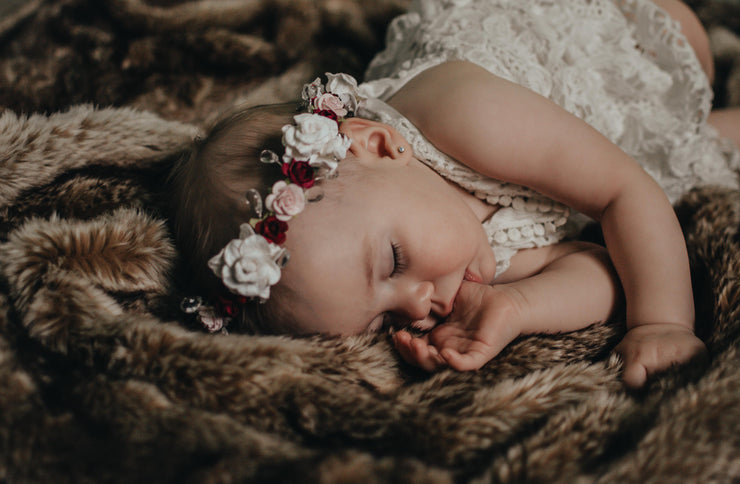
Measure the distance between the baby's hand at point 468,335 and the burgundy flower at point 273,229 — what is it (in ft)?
0.99

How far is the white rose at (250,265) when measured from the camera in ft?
2.83

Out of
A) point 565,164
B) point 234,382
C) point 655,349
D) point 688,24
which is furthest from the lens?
point 688,24

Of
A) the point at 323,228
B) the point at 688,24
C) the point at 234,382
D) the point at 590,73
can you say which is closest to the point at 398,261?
the point at 323,228

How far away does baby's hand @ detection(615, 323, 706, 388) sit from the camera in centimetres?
88

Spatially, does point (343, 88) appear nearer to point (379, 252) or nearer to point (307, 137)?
point (307, 137)

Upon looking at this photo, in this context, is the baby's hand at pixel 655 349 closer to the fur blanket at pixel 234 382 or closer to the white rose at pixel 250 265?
the fur blanket at pixel 234 382

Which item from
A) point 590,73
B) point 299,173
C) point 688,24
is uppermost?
point 688,24

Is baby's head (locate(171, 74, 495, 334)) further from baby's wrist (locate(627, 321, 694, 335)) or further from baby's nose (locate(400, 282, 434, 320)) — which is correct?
baby's wrist (locate(627, 321, 694, 335))

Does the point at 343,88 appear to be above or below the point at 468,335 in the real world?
above

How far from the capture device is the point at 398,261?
3.21 feet

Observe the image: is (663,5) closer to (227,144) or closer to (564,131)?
(564,131)

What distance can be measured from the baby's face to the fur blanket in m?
0.07

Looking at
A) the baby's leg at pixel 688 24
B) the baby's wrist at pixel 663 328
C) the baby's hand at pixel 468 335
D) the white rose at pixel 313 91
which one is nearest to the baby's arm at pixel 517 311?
the baby's hand at pixel 468 335

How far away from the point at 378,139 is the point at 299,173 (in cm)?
25
